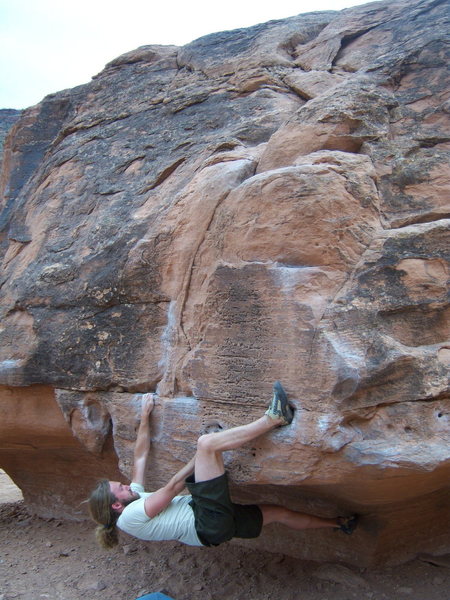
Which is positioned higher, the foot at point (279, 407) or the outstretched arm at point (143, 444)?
the foot at point (279, 407)

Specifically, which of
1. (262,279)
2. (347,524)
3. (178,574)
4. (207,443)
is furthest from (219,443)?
(178,574)

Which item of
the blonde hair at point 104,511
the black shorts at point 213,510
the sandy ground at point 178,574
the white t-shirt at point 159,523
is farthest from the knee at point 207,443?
the sandy ground at point 178,574

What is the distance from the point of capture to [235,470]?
301 cm

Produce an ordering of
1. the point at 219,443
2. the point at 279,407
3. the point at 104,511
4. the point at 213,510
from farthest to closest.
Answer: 1. the point at 104,511
2. the point at 213,510
3. the point at 219,443
4. the point at 279,407

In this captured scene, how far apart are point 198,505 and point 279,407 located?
764 millimetres

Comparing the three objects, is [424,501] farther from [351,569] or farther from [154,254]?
[154,254]

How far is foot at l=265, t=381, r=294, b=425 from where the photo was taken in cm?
272

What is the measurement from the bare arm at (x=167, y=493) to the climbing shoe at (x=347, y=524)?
3.26 feet

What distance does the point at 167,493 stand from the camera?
3.05 metres

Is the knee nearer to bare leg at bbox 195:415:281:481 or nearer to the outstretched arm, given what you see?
bare leg at bbox 195:415:281:481

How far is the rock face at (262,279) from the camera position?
2748mm

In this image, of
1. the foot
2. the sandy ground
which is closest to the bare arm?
the foot

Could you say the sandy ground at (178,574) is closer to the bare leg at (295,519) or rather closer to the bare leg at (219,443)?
the bare leg at (295,519)

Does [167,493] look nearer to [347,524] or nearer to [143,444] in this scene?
[143,444]
